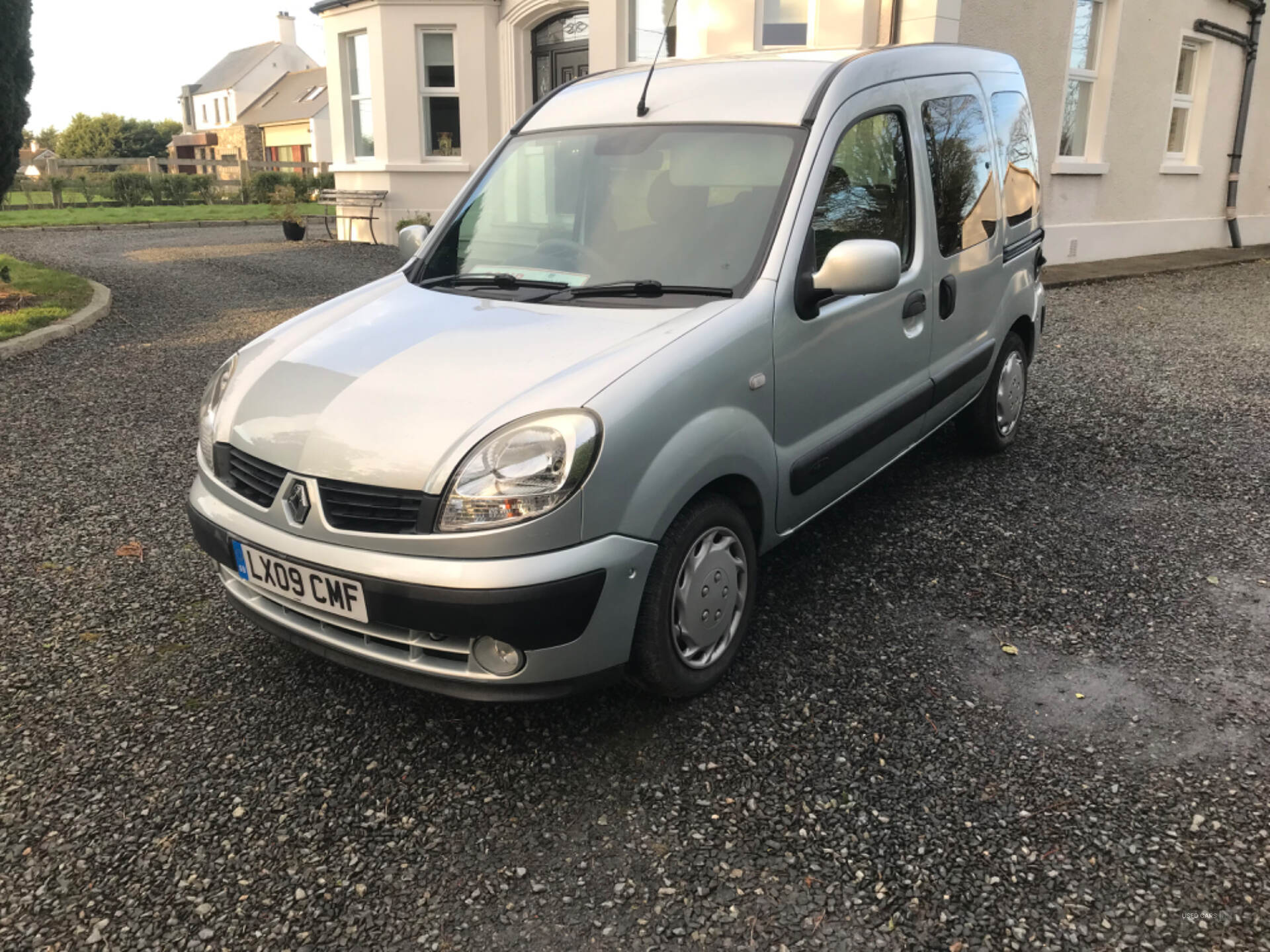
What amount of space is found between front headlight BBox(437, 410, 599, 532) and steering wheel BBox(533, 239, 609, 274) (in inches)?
41.2

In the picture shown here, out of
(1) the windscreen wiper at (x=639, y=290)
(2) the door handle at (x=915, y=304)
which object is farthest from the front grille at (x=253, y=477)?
(2) the door handle at (x=915, y=304)

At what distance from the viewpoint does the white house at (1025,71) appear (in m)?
11.3

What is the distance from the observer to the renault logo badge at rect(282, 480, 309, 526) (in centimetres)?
262

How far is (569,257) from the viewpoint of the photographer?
3.46 m

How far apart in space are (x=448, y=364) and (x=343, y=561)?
65 centimetres

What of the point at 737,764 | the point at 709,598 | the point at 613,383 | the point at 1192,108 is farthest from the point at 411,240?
the point at 1192,108

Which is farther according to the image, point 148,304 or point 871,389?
point 148,304

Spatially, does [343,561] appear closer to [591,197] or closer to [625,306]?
[625,306]

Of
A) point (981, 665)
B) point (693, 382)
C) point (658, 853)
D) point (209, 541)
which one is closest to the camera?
point (658, 853)

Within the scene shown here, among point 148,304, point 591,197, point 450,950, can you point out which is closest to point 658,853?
point 450,950

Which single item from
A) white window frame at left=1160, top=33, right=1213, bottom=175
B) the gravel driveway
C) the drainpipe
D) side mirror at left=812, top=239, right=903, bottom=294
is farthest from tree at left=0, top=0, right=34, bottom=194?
the drainpipe

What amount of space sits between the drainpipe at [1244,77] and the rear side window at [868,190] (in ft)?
44.3

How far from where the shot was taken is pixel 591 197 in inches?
141

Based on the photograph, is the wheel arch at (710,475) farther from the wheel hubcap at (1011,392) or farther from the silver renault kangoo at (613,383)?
the wheel hubcap at (1011,392)
